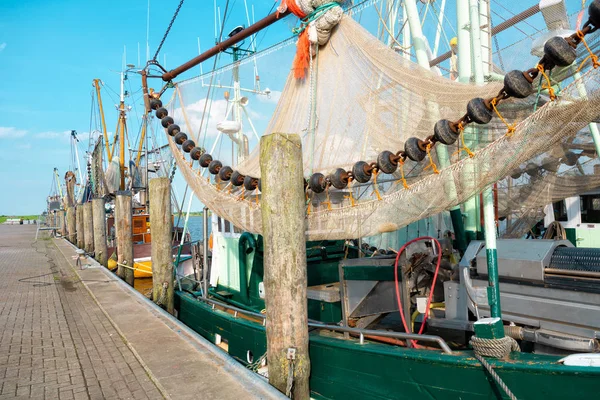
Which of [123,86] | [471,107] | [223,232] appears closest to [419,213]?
[471,107]

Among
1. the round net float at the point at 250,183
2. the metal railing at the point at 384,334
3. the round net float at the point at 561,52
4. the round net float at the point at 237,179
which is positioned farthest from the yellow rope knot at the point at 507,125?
the round net float at the point at 237,179

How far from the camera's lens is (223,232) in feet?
29.7

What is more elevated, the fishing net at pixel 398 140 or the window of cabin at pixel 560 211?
the fishing net at pixel 398 140

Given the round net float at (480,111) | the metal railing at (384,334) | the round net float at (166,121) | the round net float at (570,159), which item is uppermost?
the round net float at (166,121)

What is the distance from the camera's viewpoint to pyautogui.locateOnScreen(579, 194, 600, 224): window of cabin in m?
9.52

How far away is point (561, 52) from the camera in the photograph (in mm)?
3258

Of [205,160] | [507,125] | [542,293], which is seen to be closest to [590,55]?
[507,125]

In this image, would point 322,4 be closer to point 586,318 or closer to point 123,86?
point 586,318

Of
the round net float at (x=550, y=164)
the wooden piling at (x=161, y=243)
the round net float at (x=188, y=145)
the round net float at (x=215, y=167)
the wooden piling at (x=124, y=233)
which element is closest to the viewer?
the round net float at (x=550, y=164)

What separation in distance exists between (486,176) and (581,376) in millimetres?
1636

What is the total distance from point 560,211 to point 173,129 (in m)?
8.77

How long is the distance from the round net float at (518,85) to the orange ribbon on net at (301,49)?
10.2 ft

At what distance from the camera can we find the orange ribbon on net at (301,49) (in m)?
6.02

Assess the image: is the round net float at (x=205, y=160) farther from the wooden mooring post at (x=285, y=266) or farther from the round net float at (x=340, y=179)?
the round net float at (x=340, y=179)
